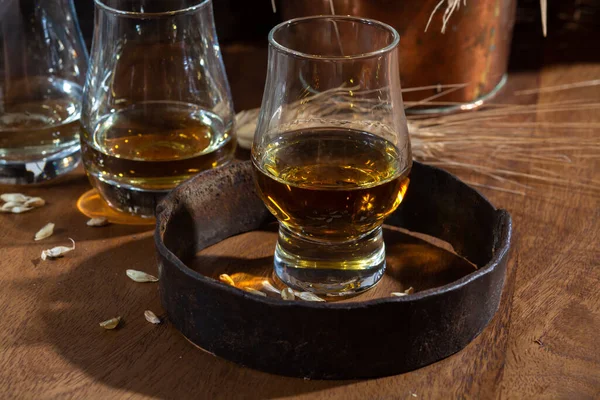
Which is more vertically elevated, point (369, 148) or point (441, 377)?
point (369, 148)

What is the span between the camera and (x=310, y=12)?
1.01m

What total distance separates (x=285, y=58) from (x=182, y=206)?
17 centimetres

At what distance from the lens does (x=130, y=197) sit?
32.9 inches

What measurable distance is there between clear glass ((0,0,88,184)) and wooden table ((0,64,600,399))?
63 millimetres

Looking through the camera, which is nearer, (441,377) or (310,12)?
(441,377)

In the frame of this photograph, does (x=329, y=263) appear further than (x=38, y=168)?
No

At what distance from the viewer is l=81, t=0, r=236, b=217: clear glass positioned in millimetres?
814

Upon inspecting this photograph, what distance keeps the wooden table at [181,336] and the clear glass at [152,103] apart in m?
0.06

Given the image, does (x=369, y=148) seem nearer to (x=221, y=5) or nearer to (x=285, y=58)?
(x=285, y=58)

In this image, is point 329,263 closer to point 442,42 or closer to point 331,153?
point 331,153

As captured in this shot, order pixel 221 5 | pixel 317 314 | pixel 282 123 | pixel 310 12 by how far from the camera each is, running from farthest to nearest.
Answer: pixel 221 5 < pixel 310 12 < pixel 282 123 < pixel 317 314

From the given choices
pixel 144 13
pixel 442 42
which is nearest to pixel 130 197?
pixel 144 13

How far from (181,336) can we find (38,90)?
1.18 ft

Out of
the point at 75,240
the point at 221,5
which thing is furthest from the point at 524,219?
the point at 221,5
